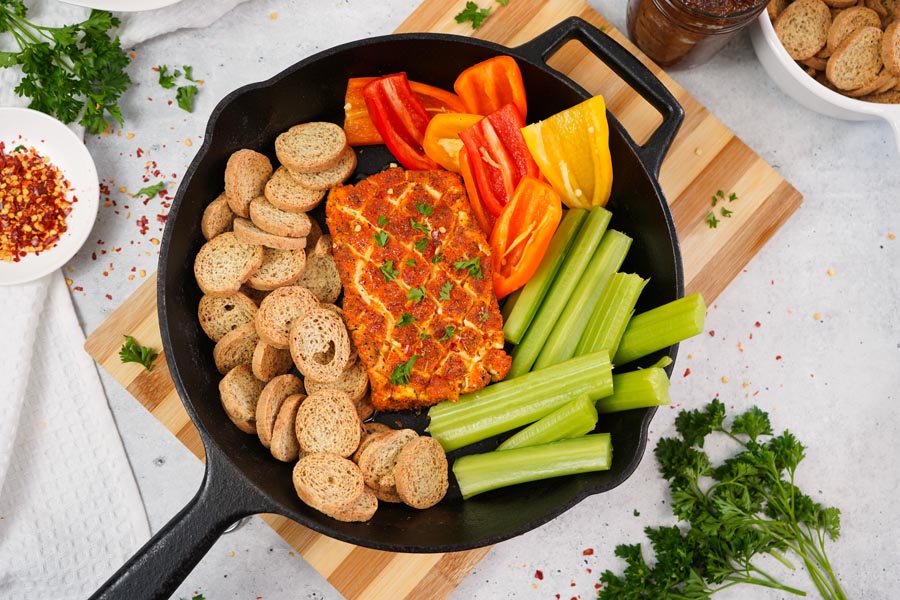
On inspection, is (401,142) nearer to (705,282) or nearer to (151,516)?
(705,282)

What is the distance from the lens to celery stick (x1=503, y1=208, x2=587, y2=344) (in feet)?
11.9

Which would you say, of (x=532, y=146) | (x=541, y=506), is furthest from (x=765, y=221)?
(x=541, y=506)

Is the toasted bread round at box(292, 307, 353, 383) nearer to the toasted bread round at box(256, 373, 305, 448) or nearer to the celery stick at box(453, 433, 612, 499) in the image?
the toasted bread round at box(256, 373, 305, 448)

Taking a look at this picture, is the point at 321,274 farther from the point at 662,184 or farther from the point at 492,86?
the point at 662,184

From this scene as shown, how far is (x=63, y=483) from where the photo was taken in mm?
3900

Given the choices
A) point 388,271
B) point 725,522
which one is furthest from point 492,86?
point 725,522

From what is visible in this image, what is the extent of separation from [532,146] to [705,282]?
1.13 metres

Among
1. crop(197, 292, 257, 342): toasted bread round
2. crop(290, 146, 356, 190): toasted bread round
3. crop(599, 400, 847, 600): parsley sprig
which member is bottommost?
crop(599, 400, 847, 600): parsley sprig

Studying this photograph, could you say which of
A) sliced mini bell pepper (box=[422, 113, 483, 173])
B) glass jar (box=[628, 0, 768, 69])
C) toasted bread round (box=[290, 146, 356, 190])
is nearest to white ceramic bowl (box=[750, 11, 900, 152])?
glass jar (box=[628, 0, 768, 69])

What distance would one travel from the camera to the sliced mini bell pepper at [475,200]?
3590 mm

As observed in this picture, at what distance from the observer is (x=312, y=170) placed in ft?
11.9

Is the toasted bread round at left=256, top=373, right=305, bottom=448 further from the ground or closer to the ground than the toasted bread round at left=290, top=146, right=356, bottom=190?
closer to the ground

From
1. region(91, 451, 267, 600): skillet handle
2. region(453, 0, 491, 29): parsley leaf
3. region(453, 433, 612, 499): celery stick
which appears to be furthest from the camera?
region(453, 0, 491, 29): parsley leaf

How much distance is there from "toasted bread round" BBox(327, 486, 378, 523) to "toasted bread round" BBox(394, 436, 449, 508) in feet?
0.41
